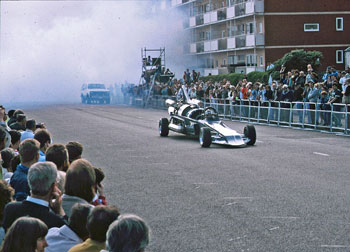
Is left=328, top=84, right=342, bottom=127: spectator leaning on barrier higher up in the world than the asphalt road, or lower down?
higher up

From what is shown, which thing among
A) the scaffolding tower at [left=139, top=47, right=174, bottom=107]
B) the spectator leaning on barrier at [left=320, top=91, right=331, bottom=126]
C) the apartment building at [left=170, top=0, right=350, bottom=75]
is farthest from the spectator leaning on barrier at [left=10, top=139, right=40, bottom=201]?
the apartment building at [left=170, top=0, right=350, bottom=75]

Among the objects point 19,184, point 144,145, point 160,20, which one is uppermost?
point 160,20

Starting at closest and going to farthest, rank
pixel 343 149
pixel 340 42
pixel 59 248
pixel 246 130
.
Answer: pixel 59 248 → pixel 343 149 → pixel 246 130 → pixel 340 42

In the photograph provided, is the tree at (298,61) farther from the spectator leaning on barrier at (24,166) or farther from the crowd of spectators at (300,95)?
the spectator leaning on barrier at (24,166)

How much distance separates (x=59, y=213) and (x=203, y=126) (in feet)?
51.9

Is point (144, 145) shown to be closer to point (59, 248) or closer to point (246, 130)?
point (246, 130)

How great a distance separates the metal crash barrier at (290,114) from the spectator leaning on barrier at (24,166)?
16.5 m

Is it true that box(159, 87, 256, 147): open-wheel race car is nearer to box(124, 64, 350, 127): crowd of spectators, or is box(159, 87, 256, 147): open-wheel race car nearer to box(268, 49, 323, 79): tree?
box(124, 64, 350, 127): crowd of spectators

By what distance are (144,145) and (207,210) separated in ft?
37.8

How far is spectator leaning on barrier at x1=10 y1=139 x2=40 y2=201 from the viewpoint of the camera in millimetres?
7531

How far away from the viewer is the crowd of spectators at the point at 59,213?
4.32 meters

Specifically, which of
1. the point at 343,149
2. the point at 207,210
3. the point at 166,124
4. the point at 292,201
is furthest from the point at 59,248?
the point at 166,124

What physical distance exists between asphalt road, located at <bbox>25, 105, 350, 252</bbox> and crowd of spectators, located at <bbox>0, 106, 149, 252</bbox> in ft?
5.88

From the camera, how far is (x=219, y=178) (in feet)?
46.1
